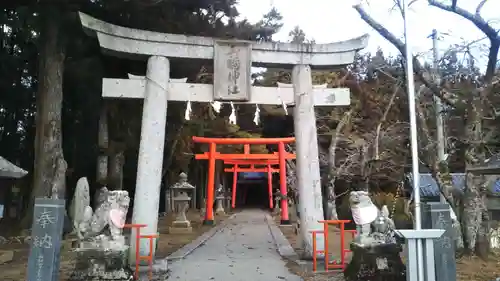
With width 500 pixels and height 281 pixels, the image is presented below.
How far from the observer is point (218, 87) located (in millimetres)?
9070

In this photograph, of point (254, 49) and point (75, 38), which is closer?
point (254, 49)

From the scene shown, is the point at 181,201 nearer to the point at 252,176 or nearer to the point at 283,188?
the point at 283,188

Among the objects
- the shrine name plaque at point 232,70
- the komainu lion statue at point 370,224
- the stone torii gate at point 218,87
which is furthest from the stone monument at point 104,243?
the komainu lion statue at point 370,224

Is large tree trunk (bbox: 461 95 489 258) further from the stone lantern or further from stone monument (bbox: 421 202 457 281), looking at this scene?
the stone lantern

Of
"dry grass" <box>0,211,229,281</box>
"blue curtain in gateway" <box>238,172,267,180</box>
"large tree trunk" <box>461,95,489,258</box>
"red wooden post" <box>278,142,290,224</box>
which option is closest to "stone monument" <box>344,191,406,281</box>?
"large tree trunk" <box>461,95,489,258</box>

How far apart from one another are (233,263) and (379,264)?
336cm

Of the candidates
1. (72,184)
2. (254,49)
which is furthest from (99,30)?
(72,184)

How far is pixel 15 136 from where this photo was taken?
57.6 ft

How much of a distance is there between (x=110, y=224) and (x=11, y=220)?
1436 centimetres

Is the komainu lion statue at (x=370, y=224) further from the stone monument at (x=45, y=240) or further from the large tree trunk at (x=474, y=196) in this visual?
the stone monument at (x=45, y=240)

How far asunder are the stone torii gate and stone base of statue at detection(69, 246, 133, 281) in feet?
6.37

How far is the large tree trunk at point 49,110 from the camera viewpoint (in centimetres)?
1076

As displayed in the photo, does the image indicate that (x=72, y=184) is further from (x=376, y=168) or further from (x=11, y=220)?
(x=376, y=168)

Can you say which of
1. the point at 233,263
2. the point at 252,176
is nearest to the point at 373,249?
the point at 233,263
